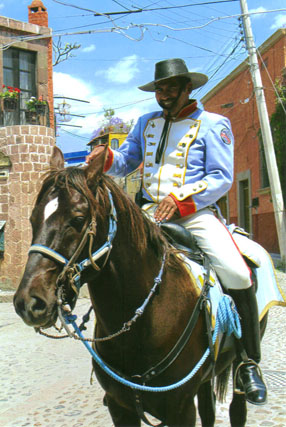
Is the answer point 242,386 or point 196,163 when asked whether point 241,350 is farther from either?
point 196,163

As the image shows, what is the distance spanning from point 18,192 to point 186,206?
10.0 m

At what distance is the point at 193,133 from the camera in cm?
312

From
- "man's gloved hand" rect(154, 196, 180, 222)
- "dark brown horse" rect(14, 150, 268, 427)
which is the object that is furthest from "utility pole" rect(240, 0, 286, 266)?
"dark brown horse" rect(14, 150, 268, 427)

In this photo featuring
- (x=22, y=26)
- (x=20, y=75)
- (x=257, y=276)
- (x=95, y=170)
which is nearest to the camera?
(x=95, y=170)

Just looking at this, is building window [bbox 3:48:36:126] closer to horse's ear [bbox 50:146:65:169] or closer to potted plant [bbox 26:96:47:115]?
potted plant [bbox 26:96:47:115]

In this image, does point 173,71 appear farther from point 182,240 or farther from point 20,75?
point 20,75

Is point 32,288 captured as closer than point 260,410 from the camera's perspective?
Yes

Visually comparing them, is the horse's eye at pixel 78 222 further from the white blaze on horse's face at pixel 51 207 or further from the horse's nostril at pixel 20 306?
the horse's nostril at pixel 20 306

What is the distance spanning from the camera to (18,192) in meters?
12.4

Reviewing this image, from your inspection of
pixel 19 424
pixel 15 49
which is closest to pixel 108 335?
pixel 19 424

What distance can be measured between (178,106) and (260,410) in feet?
9.21

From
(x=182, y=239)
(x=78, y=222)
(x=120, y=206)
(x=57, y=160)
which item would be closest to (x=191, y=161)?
(x=182, y=239)

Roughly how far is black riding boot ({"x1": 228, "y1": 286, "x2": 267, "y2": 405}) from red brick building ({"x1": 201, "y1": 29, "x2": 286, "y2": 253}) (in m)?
16.4

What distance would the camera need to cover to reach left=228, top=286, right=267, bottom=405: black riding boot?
10.1 feet
